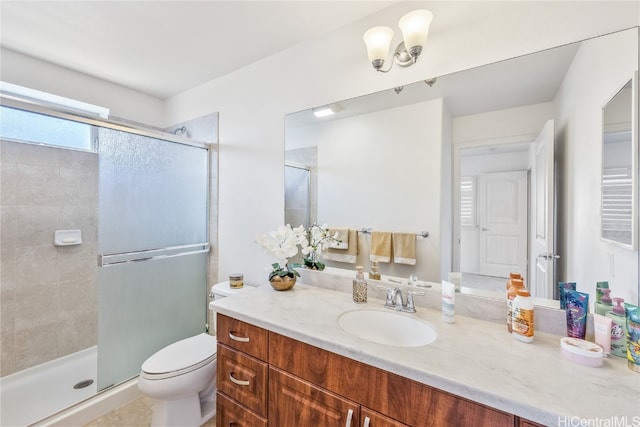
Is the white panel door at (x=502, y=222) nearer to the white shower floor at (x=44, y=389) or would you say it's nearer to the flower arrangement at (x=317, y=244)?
the flower arrangement at (x=317, y=244)

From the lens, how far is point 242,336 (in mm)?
1198

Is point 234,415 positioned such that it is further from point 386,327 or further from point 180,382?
point 386,327

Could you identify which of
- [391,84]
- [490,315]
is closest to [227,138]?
[391,84]

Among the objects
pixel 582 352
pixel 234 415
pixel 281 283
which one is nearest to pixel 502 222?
pixel 582 352

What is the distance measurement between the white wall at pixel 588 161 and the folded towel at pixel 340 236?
0.98 metres

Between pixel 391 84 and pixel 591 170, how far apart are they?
0.92 m

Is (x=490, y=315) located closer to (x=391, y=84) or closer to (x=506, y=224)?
(x=506, y=224)

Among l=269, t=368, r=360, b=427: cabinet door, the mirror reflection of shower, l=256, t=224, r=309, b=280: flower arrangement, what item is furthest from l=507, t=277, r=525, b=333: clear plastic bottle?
the mirror reflection of shower

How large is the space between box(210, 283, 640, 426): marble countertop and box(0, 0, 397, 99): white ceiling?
62.3 inches

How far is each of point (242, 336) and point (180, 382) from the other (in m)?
0.57

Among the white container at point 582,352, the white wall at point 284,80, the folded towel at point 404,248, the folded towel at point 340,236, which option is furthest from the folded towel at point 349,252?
the white container at point 582,352

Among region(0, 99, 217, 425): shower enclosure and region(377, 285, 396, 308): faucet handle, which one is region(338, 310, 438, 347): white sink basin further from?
region(0, 99, 217, 425): shower enclosure

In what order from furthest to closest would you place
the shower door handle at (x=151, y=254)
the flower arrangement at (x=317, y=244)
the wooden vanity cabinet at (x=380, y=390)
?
the shower door handle at (x=151, y=254)
the flower arrangement at (x=317, y=244)
the wooden vanity cabinet at (x=380, y=390)

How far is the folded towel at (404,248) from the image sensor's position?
54.6 inches
